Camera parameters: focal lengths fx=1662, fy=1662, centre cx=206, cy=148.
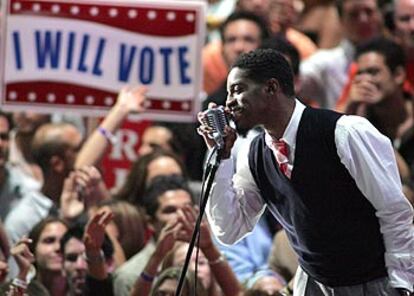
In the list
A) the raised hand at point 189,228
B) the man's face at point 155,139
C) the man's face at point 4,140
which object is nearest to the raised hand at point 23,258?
the raised hand at point 189,228

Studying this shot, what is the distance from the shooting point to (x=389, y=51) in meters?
9.54

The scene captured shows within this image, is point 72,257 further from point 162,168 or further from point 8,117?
point 8,117

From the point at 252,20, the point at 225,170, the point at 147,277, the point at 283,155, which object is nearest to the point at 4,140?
the point at 252,20

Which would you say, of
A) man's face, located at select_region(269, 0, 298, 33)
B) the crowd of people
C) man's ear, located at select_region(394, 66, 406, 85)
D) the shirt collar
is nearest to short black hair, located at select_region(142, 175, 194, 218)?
the crowd of people

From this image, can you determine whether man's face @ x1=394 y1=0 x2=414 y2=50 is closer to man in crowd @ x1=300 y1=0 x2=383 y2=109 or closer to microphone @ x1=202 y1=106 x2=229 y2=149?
man in crowd @ x1=300 y1=0 x2=383 y2=109

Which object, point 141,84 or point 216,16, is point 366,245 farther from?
point 216,16

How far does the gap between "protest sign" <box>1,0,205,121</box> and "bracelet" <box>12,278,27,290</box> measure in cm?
189

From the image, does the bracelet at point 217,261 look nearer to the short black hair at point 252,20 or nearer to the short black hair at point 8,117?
the short black hair at point 8,117

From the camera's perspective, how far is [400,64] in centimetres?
955

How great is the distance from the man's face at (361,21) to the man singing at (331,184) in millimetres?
4383

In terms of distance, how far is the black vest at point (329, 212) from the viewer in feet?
19.8

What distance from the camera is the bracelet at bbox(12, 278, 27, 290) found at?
6.89m

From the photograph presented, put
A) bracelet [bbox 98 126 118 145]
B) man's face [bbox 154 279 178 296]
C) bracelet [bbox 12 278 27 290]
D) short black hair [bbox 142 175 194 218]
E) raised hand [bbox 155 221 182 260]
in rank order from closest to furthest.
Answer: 1. bracelet [bbox 12 278 27 290]
2. man's face [bbox 154 279 178 296]
3. raised hand [bbox 155 221 182 260]
4. short black hair [bbox 142 175 194 218]
5. bracelet [bbox 98 126 118 145]

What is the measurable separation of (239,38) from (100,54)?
133cm
